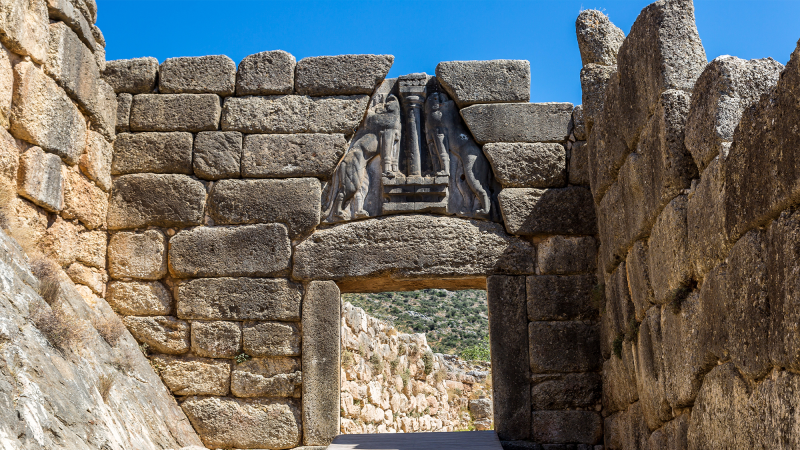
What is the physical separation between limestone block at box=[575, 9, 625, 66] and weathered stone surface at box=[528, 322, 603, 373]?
2.15 metres

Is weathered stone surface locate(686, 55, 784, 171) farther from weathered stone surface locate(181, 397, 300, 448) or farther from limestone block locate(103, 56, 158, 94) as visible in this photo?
limestone block locate(103, 56, 158, 94)

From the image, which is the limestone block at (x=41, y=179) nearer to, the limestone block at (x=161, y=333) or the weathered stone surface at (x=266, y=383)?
the limestone block at (x=161, y=333)

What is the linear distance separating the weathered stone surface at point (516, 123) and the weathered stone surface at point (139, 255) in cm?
275

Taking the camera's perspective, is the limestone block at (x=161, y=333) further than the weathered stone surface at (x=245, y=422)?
Yes

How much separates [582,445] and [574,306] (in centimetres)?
106

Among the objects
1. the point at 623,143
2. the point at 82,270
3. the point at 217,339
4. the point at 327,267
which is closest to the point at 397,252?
the point at 327,267

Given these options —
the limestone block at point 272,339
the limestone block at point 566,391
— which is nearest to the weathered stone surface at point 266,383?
the limestone block at point 272,339

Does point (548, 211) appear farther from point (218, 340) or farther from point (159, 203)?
point (159, 203)

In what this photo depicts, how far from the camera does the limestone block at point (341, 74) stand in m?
6.11

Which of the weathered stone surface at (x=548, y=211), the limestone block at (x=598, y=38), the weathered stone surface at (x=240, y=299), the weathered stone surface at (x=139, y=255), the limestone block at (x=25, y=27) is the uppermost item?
the limestone block at (x=598, y=38)

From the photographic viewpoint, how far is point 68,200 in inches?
211

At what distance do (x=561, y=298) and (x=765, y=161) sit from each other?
3.26 m

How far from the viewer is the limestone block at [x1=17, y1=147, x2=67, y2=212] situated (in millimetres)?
4801

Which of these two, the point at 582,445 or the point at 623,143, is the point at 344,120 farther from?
the point at 582,445
